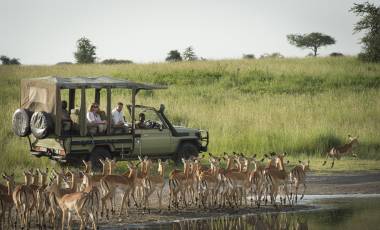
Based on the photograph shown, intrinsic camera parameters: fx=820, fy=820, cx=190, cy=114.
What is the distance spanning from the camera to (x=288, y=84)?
45.9 m

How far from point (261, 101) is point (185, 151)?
570 inches

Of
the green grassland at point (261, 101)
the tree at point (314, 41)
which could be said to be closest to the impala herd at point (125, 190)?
the green grassland at point (261, 101)

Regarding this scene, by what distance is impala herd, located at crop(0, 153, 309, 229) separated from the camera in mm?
14883

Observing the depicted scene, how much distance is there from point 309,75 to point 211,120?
1673 centimetres

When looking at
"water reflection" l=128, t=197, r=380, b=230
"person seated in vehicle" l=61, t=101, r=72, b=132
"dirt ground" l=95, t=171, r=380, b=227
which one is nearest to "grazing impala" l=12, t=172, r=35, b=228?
"dirt ground" l=95, t=171, r=380, b=227

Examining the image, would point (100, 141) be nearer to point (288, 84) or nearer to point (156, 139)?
point (156, 139)

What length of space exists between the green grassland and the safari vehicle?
1.66 meters

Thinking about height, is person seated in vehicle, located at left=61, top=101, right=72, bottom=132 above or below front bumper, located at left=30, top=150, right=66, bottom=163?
above

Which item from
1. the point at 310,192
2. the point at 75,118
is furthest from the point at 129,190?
the point at 75,118

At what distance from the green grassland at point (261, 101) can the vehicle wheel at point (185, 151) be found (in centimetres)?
300

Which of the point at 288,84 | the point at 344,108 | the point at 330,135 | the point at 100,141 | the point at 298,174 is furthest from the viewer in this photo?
the point at 288,84

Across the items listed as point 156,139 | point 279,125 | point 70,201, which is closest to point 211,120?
point 279,125

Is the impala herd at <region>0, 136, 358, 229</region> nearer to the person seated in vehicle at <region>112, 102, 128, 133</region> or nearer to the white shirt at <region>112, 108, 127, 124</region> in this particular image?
the person seated in vehicle at <region>112, 102, 128, 133</region>

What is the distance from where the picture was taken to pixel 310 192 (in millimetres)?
20641
